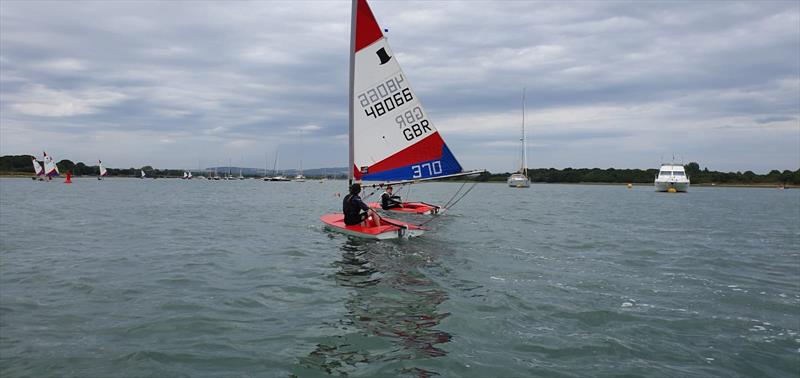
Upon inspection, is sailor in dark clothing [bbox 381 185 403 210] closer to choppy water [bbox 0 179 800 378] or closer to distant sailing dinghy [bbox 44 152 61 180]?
choppy water [bbox 0 179 800 378]

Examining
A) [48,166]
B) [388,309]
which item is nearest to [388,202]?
[388,309]

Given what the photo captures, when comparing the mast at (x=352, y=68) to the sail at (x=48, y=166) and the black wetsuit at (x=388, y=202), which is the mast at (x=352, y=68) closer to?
the black wetsuit at (x=388, y=202)

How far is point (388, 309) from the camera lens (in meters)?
8.06

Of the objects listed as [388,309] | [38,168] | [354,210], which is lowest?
[388,309]

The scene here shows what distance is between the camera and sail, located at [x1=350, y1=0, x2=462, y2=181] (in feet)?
56.0

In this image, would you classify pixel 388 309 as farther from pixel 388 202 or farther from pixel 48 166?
pixel 48 166

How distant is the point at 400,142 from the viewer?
17.5 meters

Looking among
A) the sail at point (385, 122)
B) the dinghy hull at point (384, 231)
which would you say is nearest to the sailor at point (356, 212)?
the dinghy hull at point (384, 231)

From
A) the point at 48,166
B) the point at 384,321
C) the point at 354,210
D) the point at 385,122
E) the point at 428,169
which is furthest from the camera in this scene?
the point at 48,166

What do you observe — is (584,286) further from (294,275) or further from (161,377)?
(161,377)

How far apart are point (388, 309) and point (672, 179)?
9339 cm

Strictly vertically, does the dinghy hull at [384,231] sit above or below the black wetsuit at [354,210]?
below

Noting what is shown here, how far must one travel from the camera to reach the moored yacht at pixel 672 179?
283 feet

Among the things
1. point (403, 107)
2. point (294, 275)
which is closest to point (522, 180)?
point (403, 107)
